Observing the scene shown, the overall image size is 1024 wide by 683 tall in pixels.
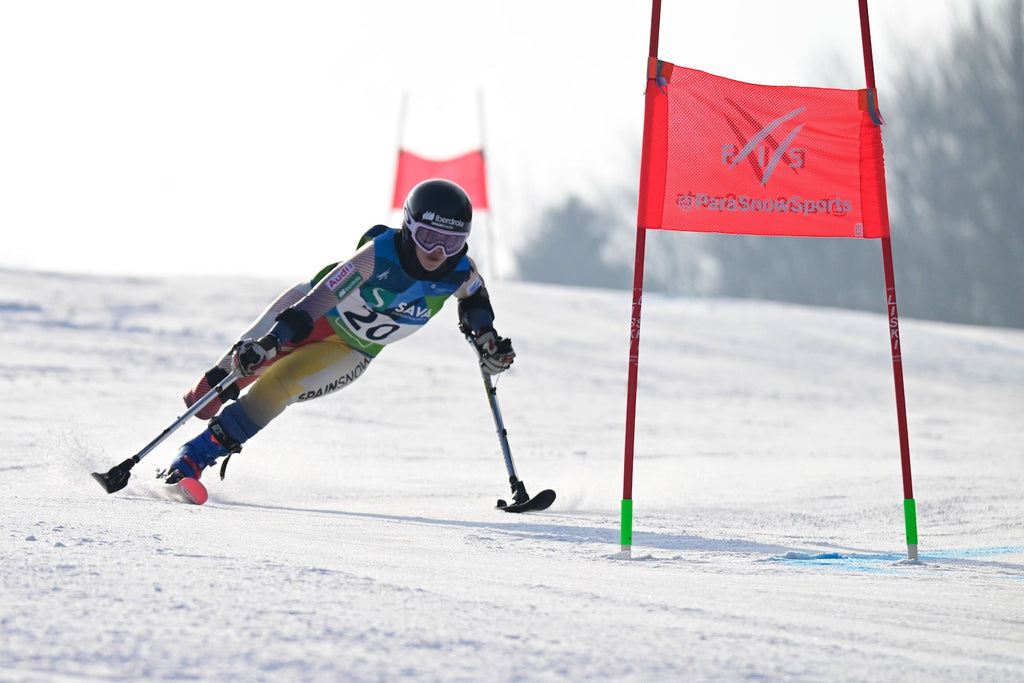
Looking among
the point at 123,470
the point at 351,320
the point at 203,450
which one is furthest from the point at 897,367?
the point at 123,470

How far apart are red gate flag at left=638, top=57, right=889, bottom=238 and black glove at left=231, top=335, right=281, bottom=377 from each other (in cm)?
168

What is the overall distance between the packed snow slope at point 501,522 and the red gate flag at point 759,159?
1.25 meters

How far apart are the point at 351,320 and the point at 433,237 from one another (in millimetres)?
578

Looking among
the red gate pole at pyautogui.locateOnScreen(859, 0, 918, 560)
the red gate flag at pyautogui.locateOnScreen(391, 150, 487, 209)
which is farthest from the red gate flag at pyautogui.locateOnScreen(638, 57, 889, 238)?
the red gate flag at pyautogui.locateOnScreen(391, 150, 487, 209)

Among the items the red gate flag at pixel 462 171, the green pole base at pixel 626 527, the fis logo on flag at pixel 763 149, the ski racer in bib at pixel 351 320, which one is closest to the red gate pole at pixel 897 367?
the fis logo on flag at pixel 763 149

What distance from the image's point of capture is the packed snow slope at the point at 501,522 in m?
2.45

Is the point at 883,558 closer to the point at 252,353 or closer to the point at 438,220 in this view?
the point at 438,220

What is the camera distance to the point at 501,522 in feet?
16.3

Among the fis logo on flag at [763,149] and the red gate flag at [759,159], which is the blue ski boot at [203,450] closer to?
the red gate flag at [759,159]

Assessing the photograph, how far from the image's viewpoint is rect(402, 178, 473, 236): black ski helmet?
524cm

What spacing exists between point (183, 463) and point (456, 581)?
2.23 m

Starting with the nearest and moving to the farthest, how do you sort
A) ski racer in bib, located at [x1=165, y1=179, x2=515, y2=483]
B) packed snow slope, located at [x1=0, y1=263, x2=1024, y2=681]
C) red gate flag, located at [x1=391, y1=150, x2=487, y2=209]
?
1. packed snow slope, located at [x1=0, y1=263, x2=1024, y2=681]
2. ski racer in bib, located at [x1=165, y1=179, x2=515, y2=483]
3. red gate flag, located at [x1=391, y1=150, x2=487, y2=209]

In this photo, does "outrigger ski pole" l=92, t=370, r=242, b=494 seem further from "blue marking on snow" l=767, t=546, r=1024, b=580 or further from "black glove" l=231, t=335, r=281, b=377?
"blue marking on snow" l=767, t=546, r=1024, b=580

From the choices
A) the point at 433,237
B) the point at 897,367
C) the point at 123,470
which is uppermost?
the point at 433,237
